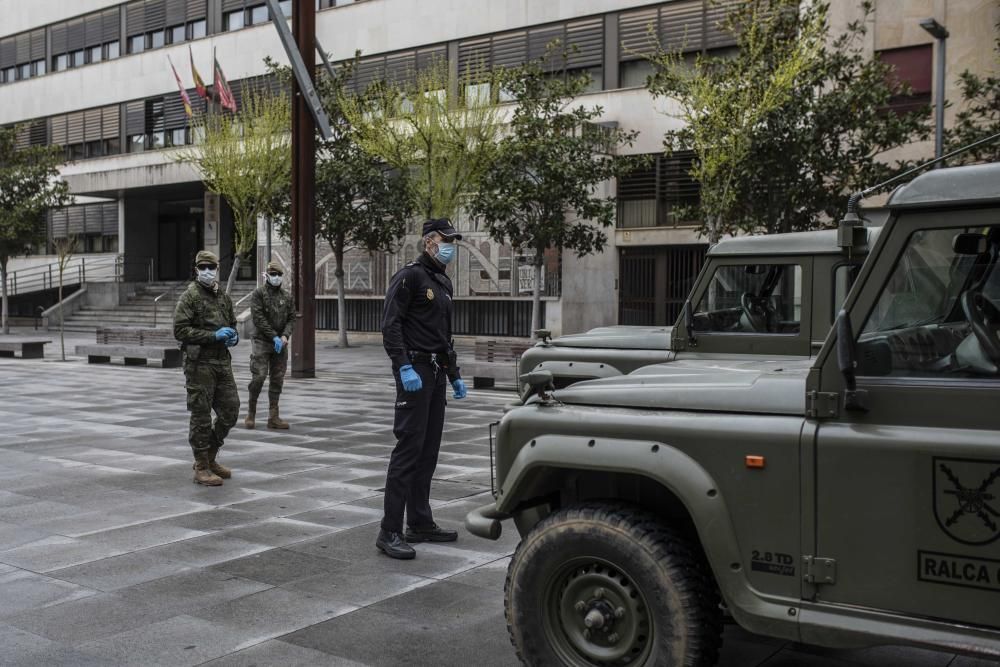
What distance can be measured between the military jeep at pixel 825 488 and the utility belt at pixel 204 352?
191 inches

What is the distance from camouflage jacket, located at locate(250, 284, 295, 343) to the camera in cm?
1095

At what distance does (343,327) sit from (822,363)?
25.0m

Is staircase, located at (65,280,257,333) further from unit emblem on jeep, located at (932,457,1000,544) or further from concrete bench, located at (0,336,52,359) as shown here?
unit emblem on jeep, located at (932,457,1000,544)

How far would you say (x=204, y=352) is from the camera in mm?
7891

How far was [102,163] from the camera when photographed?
40.3m

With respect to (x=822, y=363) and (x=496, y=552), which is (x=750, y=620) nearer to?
(x=822, y=363)

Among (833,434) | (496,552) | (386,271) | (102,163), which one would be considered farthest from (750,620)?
(102,163)

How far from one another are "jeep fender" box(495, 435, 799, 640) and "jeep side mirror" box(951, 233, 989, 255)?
A: 1116 millimetres

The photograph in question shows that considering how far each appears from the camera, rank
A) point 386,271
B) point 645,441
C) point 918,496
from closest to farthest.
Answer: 1. point 918,496
2. point 645,441
3. point 386,271

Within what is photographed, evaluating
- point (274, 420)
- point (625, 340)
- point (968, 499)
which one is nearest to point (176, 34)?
point (274, 420)

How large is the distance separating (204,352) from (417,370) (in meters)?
2.78

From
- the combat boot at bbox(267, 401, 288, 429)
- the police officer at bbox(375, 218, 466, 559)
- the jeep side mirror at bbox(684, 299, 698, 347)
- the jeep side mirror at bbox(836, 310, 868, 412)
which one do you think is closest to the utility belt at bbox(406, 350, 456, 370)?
the police officer at bbox(375, 218, 466, 559)

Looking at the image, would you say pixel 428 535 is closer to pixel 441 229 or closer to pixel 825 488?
pixel 441 229

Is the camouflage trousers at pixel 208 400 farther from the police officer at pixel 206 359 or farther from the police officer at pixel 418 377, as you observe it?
the police officer at pixel 418 377
